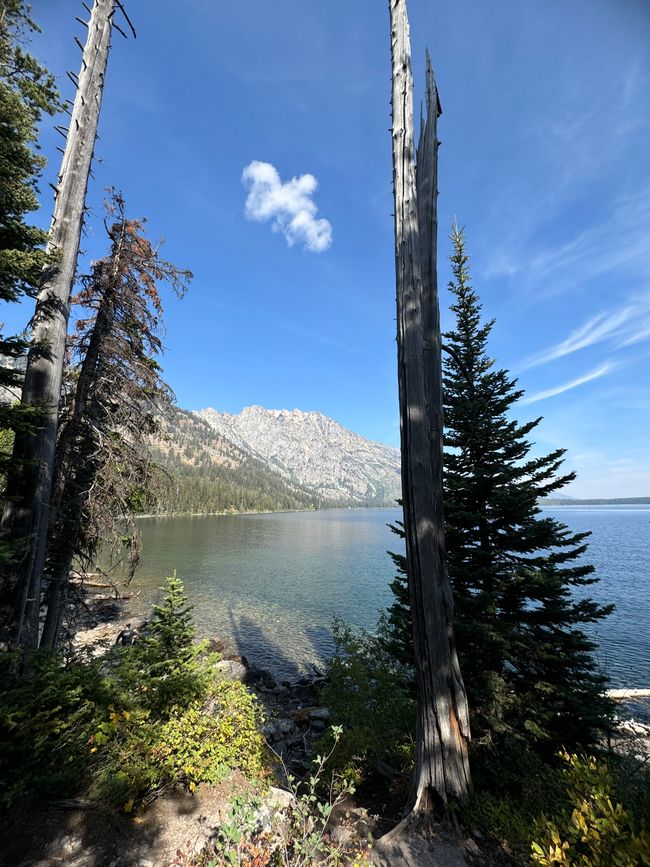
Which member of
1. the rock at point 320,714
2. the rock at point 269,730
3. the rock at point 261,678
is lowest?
the rock at point 261,678

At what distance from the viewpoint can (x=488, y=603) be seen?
635 cm

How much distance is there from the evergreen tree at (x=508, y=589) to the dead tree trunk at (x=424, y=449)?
62.3 inches

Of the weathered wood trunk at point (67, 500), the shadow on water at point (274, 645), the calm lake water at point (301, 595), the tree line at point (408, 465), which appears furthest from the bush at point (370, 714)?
the calm lake water at point (301, 595)

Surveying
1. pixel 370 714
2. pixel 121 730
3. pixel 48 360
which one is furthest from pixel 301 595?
pixel 48 360

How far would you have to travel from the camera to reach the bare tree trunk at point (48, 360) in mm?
4527

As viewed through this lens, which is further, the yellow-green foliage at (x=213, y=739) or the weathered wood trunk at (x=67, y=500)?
the weathered wood trunk at (x=67, y=500)

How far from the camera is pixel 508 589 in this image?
263 inches

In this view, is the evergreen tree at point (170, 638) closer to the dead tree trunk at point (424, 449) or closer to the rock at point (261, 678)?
the dead tree trunk at point (424, 449)

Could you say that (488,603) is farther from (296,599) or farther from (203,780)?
(296,599)

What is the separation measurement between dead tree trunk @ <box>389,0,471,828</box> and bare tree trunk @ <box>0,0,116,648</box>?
4.66 metres

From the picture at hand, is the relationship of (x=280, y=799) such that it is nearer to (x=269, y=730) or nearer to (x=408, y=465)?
(x=408, y=465)

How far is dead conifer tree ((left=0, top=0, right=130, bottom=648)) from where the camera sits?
14.8 ft

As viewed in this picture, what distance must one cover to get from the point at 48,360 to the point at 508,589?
8.52 meters

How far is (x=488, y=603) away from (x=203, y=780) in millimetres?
4977
